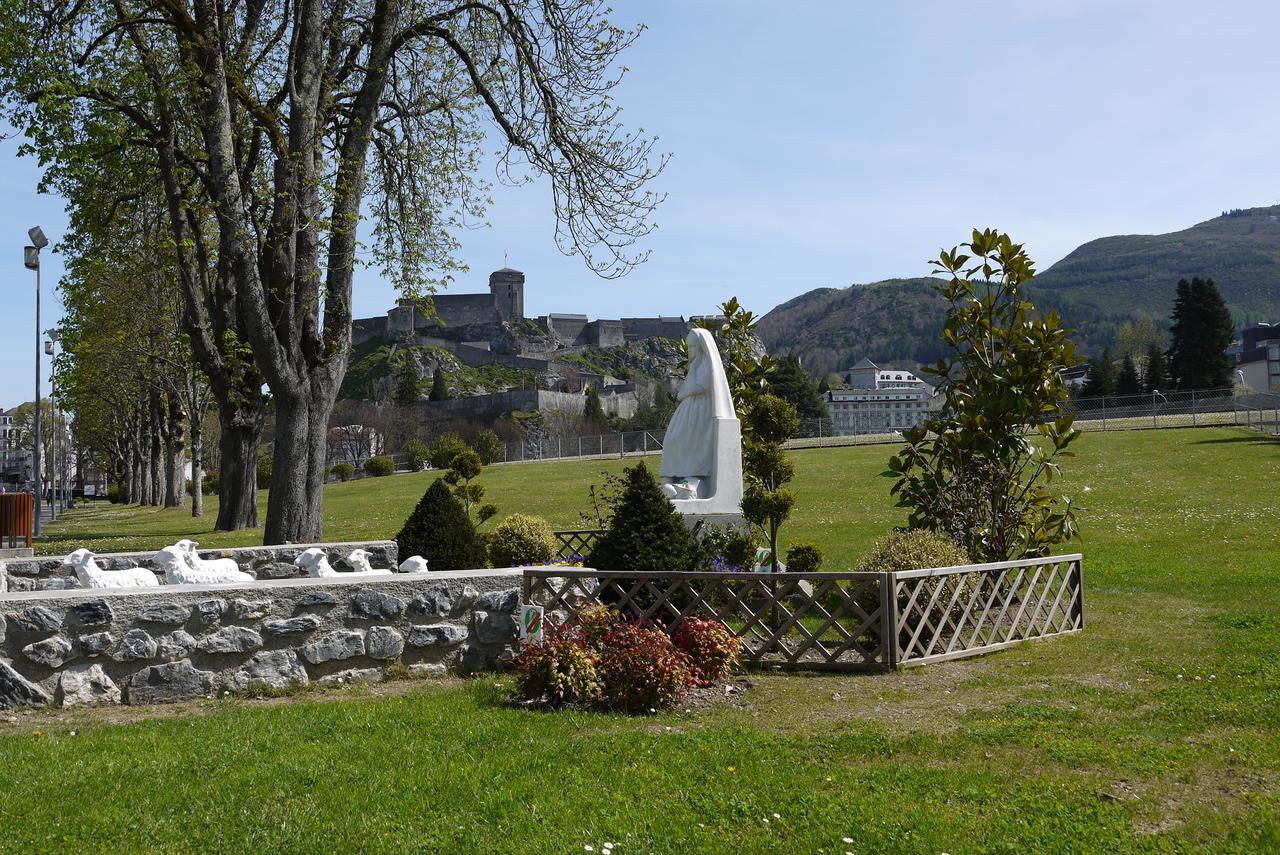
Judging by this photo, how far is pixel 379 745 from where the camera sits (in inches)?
240

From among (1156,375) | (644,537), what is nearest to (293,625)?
(644,537)

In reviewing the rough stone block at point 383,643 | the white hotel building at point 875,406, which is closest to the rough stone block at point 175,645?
the rough stone block at point 383,643

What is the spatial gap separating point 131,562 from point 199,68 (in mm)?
7246

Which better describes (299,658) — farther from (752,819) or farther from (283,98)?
(283,98)

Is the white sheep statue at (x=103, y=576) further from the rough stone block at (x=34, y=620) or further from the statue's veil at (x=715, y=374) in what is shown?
the statue's veil at (x=715, y=374)

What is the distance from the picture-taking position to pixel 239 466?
24562mm

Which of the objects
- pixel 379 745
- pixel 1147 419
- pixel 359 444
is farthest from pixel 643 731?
pixel 359 444

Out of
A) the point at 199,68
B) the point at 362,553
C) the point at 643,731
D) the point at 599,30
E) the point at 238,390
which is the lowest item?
the point at 643,731

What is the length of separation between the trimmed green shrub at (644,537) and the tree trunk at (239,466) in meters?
16.9

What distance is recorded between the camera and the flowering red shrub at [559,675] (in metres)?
7.21

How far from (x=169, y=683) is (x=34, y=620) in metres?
0.99

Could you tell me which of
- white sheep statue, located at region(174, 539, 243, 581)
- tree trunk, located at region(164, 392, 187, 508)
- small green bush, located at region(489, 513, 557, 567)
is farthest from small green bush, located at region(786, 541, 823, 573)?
tree trunk, located at region(164, 392, 187, 508)

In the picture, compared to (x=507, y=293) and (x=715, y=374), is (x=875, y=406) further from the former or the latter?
(x=715, y=374)

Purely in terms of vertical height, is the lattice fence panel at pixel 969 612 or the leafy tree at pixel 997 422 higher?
the leafy tree at pixel 997 422
